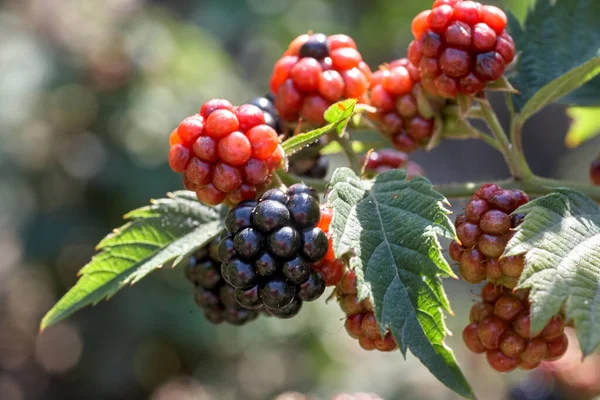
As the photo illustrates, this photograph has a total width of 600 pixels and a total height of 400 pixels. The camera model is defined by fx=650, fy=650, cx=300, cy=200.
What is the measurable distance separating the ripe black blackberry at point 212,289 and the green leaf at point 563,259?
780 mm

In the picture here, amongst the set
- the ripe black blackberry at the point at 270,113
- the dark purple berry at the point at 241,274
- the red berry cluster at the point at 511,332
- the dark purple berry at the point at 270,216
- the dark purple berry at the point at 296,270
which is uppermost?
the ripe black blackberry at the point at 270,113

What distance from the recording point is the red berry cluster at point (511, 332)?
4.34ft

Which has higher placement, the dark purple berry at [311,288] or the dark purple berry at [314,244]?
the dark purple berry at [314,244]

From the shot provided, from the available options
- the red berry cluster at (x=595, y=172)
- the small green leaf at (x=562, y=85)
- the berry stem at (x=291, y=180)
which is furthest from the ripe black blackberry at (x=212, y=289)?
the red berry cluster at (x=595, y=172)

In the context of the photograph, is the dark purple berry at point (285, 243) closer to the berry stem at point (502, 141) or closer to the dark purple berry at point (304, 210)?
the dark purple berry at point (304, 210)

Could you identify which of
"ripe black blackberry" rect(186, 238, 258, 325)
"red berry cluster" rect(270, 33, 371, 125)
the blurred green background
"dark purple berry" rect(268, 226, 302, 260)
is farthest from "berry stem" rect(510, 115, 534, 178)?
the blurred green background

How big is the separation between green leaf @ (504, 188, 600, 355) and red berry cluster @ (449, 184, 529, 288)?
6 centimetres

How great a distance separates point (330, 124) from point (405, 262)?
0.33 meters

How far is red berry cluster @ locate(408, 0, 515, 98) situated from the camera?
1.48 metres

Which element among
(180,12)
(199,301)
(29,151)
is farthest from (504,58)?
(180,12)

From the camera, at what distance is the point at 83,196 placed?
452 centimetres

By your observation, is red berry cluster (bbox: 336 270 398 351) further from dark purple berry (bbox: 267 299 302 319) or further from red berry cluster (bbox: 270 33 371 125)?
red berry cluster (bbox: 270 33 371 125)

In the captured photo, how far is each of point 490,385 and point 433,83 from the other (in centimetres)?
338

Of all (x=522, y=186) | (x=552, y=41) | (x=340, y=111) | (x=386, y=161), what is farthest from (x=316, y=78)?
(x=552, y=41)
